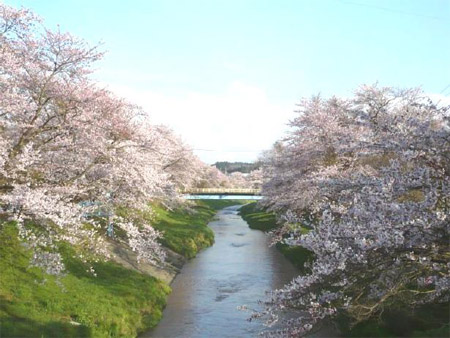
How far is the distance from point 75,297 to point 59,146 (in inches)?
261

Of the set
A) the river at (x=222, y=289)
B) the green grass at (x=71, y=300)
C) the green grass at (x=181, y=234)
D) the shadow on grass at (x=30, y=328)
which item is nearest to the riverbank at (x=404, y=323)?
the river at (x=222, y=289)

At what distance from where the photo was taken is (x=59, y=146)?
17094 mm

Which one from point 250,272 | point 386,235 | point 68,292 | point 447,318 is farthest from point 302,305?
point 250,272

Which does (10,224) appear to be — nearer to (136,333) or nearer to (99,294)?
(99,294)

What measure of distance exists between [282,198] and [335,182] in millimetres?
20466

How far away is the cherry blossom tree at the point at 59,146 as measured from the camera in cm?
1488

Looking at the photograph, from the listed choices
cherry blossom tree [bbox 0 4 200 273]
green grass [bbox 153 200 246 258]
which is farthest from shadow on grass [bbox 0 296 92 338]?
green grass [bbox 153 200 246 258]

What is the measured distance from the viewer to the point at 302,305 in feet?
32.2

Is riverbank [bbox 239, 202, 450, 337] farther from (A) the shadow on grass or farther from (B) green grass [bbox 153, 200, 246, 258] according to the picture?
(B) green grass [bbox 153, 200, 246, 258]

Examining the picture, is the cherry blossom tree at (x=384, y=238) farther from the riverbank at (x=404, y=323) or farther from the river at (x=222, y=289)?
the river at (x=222, y=289)

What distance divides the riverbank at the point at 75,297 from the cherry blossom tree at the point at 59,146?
1.76 m

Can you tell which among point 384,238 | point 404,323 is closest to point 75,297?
point 404,323

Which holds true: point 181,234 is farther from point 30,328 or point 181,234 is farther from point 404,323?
point 404,323

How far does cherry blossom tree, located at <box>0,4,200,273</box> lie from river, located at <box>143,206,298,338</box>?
4.14 metres
